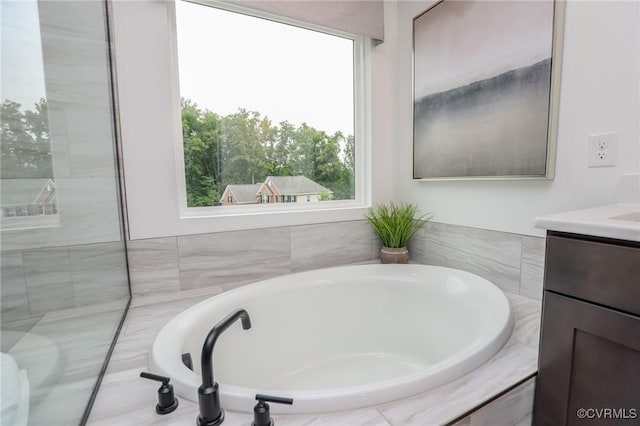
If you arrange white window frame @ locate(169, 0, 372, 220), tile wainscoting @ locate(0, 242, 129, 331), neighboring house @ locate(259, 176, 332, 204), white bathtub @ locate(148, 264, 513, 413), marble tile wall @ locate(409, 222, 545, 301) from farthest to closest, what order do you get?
neighboring house @ locate(259, 176, 332, 204), white window frame @ locate(169, 0, 372, 220), marble tile wall @ locate(409, 222, 545, 301), white bathtub @ locate(148, 264, 513, 413), tile wainscoting @ locate(0, 242, 129, 331)

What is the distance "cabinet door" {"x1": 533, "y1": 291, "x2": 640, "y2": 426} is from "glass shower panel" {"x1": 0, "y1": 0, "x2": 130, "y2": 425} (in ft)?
3.93

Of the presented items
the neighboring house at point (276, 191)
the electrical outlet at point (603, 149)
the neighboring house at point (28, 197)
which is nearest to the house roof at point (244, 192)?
the neighboring house at point (276, 191)

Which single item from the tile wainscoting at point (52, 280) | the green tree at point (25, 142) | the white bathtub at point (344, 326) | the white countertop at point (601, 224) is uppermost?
the green tree at point (25, 142)

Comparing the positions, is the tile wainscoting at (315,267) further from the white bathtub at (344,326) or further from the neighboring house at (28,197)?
the neighboring house at (28,197)

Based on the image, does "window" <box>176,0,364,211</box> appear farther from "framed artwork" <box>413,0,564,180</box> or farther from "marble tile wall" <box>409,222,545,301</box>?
"marble tile wall" <box>409,222,545,301</box>

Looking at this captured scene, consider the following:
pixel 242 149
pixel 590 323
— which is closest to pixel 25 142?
pixel 242 149

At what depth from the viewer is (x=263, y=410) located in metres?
0.63

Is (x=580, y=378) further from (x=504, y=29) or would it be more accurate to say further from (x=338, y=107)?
(x=338, y=107)

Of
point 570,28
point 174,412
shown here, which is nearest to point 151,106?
point 174,412

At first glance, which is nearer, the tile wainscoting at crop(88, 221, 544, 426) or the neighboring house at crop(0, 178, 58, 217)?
the neighboring house at crop(0, 178, 58, 217)

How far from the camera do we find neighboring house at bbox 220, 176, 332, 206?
169 centimetres

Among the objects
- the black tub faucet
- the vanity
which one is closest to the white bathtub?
the vanity

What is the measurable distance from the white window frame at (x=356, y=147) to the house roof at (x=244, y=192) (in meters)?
0.04

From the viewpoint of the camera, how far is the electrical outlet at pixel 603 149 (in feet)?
3.56
